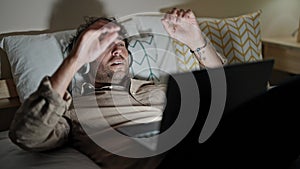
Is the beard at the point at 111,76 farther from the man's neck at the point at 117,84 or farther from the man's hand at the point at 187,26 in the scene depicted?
the man's hand at the point at 187,26

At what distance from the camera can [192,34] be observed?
1434 millimetres

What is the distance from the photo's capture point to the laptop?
659mm

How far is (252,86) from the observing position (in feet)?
2.28

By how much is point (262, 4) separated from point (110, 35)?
177 centimetres

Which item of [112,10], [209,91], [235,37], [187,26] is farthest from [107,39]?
[235,37]

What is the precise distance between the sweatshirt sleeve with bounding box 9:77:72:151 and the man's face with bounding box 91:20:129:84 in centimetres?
42

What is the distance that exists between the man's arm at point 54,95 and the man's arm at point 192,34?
0.56m

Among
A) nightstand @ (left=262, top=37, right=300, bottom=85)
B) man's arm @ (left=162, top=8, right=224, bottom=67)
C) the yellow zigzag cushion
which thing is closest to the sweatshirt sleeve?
man's arm @ (left=162, top=8, right=224, bottom=67)

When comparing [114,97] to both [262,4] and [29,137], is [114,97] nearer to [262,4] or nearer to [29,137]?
[29,137]

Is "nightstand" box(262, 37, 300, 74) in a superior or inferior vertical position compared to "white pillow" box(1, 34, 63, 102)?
Answer: inferior

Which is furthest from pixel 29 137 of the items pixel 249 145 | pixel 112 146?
pixel 249 145

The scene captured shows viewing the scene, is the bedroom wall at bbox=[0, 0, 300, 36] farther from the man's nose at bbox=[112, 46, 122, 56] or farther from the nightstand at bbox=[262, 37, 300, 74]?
the man's nose at bbox=[112, 46, 122, 56]

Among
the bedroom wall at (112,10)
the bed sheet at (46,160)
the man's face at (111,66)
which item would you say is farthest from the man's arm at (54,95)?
the bedroom wall at (112,10)

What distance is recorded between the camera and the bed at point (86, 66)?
1.37 m
